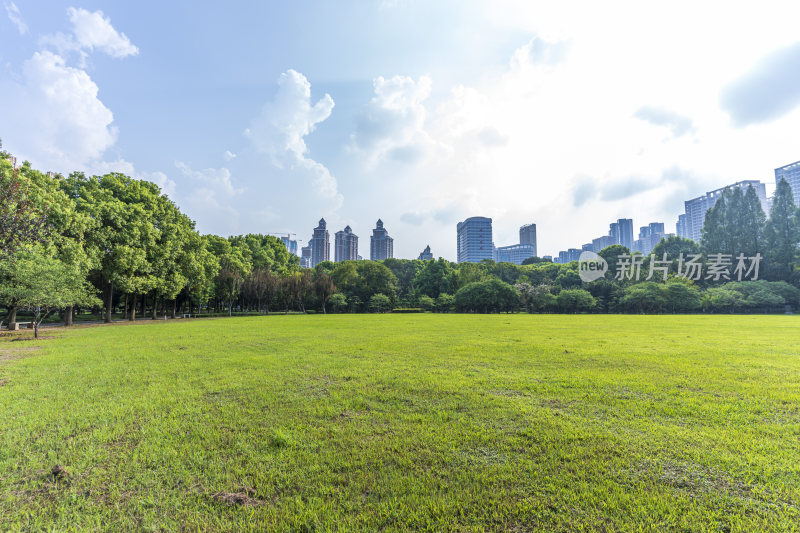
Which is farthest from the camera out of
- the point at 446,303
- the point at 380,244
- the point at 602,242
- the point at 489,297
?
the point at 602,242

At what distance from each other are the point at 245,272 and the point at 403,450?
1934 inches

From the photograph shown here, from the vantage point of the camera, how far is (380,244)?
17438 cm

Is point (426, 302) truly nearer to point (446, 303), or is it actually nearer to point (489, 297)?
point (446, 303)

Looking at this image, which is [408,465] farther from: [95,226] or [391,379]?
[95,226]

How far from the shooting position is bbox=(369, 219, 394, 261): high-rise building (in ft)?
570

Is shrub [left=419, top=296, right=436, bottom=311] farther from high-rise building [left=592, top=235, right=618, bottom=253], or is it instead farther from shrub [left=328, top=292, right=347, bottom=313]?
high-rise building [left=592, top=235, right=618, bottom=253]

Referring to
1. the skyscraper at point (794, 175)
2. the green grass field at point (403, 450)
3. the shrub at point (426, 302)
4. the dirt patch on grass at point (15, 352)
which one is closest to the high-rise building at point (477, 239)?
the skyscraper at point (794, 175)

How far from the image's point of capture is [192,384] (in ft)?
24.7

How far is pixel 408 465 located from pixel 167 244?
124ft

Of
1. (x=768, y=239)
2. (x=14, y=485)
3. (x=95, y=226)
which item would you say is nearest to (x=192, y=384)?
(x=14, y=485)

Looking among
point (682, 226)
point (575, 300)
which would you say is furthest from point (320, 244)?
point (682, 226)

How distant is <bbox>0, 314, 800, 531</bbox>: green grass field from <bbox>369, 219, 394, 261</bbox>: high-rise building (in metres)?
165

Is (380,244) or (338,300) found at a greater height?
(380,244)

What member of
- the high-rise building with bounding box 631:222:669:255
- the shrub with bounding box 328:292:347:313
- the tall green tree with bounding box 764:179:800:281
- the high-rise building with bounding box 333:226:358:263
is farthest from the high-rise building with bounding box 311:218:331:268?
the high-rise building with bounding box 631:222:669:255
